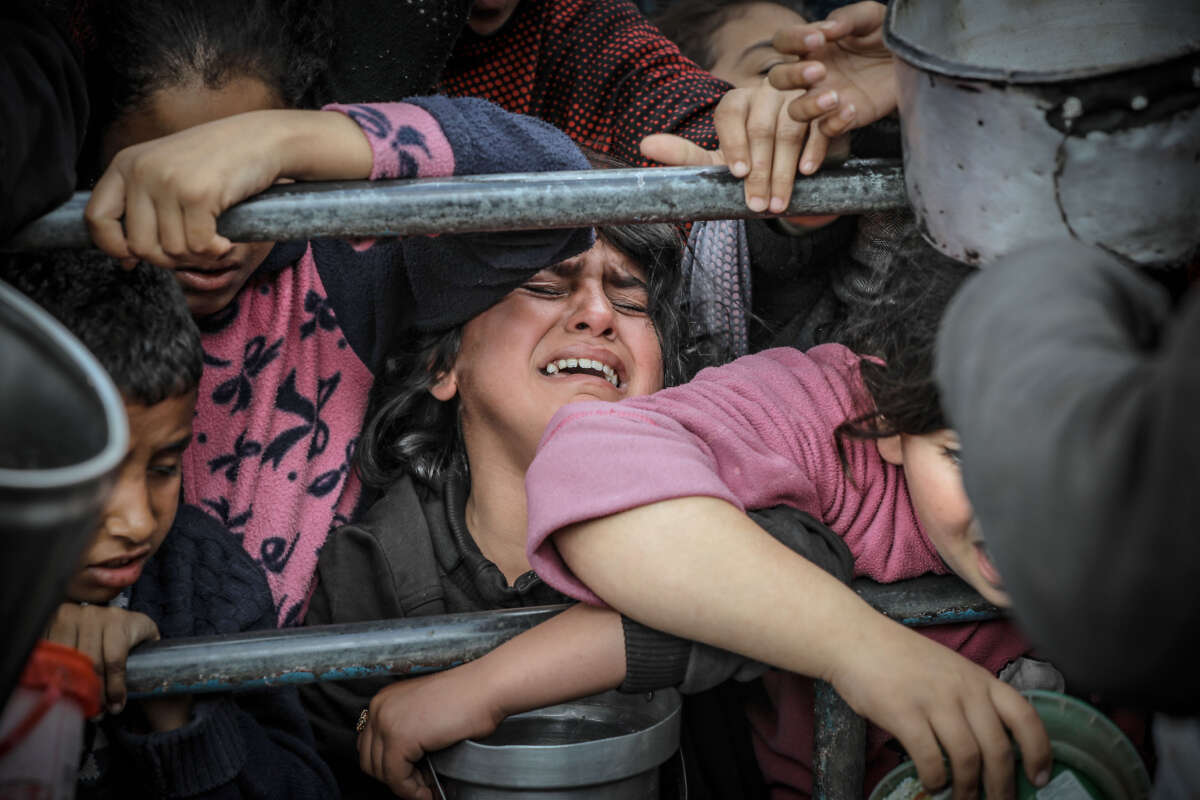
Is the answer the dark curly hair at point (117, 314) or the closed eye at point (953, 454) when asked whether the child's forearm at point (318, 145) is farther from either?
the closed eye at point (953, 454)

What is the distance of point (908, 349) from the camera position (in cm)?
114

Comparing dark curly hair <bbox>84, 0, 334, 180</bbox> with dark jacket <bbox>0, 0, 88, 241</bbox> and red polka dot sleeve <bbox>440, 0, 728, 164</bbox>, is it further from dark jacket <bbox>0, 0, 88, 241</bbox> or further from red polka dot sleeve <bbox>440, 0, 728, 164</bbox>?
red polka dot sleeve <bbox>440, 0, 728, 164</bbox>

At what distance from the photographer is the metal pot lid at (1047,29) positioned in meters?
0.93

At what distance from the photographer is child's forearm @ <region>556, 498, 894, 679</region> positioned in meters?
0.93

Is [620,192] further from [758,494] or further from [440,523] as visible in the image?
[440,523]

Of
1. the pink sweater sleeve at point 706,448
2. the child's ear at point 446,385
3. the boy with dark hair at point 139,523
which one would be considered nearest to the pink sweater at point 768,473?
the pink sweater sleeve at point 706,448

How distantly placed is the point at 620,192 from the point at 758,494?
36 centimetres

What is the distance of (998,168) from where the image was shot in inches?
31.2

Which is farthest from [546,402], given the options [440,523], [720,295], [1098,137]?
[1098,137]

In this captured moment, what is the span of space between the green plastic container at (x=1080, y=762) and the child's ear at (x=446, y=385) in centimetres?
99

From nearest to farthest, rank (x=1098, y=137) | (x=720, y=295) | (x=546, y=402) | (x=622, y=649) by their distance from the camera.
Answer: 1. (x=1098, y=137)
2. (x=622, y=649)
3. (x=546, y=402)
4. (x=720, y=295)

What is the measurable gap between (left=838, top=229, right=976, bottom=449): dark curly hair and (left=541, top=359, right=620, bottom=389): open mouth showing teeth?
0.48 m

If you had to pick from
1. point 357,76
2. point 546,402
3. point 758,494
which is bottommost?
point 546,402

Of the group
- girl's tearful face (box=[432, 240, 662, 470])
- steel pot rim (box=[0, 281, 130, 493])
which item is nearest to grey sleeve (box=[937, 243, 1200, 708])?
steel pot rim (box=[0, 281, 130, 493])
